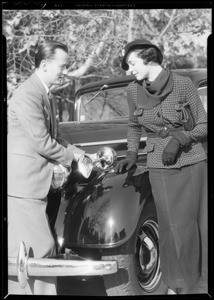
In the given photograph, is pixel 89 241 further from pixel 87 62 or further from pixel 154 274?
pixel 87 62

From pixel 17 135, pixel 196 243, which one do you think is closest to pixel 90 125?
pixel 17 135

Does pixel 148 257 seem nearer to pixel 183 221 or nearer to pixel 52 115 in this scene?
pixel 183 221

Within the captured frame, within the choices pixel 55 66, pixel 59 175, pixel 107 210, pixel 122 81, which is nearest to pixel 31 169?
pixel 59 175

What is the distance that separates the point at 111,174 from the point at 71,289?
0.79 meters

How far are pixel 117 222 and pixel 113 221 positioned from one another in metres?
0.02

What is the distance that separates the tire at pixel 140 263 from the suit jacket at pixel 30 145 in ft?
1.99

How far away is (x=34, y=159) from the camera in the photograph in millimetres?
3184

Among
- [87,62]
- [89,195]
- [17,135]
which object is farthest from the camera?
[87,62]

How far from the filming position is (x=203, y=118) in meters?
3.24

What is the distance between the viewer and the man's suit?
3.15 metres

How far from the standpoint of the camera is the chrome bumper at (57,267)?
309 cm

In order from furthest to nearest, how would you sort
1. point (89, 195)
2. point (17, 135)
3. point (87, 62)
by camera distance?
point (87, 62) → point (89, 195) → point (17, 135)

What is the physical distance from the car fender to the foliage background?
3.07 feet
